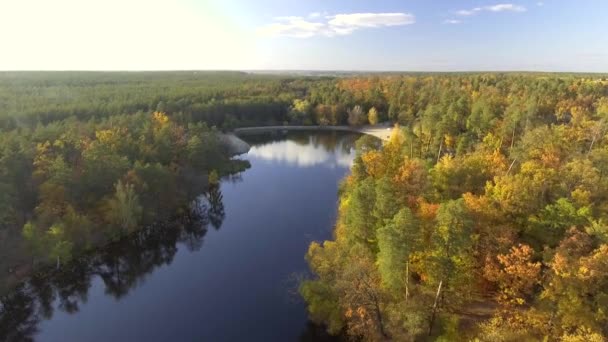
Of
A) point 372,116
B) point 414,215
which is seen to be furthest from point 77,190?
point 372,116

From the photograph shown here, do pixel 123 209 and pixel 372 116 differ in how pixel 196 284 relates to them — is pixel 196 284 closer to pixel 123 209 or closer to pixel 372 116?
pixel 123 209

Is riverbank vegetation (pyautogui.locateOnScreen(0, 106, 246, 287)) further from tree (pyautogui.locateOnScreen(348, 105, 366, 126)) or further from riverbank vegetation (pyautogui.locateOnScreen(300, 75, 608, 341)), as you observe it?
tree (pyautogui.locateOnScreen(348, 105, 366, 126))

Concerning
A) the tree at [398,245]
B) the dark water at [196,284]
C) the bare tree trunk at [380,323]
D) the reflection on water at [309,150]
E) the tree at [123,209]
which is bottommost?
the dark water at [196,284]

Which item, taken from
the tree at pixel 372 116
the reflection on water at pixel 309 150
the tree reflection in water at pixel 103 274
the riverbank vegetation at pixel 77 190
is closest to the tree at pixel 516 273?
the tree reflection in water at pixel 103 274

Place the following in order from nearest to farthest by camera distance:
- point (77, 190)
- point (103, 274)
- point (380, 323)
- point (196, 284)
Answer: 1. point (380, 323)
2. point (196, 284)
3. point (103, 274)
4. point (77, 190)

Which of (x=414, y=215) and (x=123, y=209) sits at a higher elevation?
(x=414, y=215)

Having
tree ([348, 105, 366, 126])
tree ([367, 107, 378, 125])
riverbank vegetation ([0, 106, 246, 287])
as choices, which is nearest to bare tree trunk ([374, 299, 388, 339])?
riverbank vegetation ([0, 106, 246, 287])

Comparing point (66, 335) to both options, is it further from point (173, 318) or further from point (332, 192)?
point (332, 192)

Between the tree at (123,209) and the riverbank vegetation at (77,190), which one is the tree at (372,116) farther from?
the tree at (123,209)
